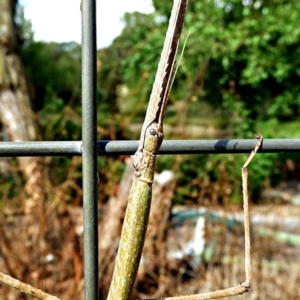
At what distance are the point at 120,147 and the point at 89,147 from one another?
0.06 metres

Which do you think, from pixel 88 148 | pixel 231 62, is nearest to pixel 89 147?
pixel 88 148

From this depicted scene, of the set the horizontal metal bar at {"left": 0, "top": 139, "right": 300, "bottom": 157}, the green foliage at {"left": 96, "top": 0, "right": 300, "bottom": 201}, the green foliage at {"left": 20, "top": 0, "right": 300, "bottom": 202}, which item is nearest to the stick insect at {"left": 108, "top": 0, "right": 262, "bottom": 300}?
the horizontal metal bar at {"left": 0, "top": 139, "right": 300, "bottom": 157}

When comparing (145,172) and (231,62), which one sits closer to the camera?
(145,172)

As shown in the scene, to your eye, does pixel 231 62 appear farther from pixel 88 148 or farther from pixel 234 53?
pixel 88 148

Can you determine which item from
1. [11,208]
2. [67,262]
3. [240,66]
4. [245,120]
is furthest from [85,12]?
[240,66]

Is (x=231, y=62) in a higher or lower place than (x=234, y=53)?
lower

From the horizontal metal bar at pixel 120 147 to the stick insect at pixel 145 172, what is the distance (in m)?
0.02

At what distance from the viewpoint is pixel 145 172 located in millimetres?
743

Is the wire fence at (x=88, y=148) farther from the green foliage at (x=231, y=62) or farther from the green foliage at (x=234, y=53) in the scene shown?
the green foliage at (x=234, y=53)

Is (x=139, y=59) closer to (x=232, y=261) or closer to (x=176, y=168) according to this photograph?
(x=176, y=168)

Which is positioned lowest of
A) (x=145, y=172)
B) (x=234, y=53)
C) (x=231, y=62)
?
(x=145, y=172)

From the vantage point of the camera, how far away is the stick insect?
682mm

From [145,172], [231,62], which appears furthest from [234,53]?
[145,172]

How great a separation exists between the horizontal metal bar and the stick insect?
0.08 ft
